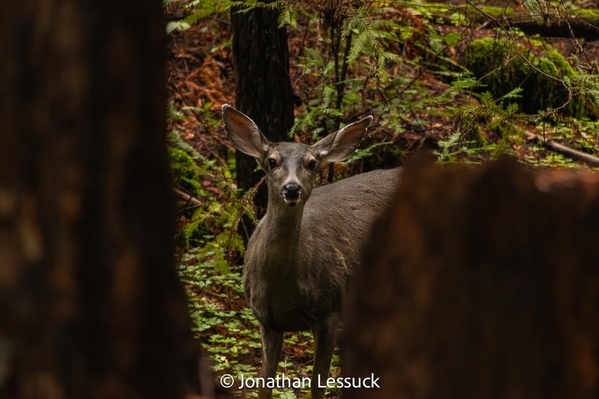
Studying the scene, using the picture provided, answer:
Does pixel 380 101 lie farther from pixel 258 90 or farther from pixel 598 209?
pixel 598 209

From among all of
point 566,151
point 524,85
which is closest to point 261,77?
point 566,151

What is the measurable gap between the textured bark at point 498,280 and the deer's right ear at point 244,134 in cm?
514

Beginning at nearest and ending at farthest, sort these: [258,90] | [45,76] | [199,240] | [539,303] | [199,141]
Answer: [45,76]
[539,303]
[258,90]
[199,240]
[199,141]

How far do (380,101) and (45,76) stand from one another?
813 centimetres

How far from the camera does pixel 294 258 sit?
7.51 metres

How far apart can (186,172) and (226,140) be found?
1.34 meters

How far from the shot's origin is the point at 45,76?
2.50 meters

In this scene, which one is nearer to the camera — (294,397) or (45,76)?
(45,76)

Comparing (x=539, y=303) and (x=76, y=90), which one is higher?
(x=76, y=90)

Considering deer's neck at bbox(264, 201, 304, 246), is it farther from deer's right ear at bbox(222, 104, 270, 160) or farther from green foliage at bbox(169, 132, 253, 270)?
green foliage at bbox(169, 132, 253, 270)

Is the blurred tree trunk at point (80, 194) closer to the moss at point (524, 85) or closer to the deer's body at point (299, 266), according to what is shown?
the deer's body at point (299, 266)

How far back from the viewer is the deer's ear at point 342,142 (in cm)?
802

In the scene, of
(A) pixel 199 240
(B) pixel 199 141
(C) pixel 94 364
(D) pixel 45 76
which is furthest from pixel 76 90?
(B) pixel 199 141

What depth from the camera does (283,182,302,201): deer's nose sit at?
7.08 meters
